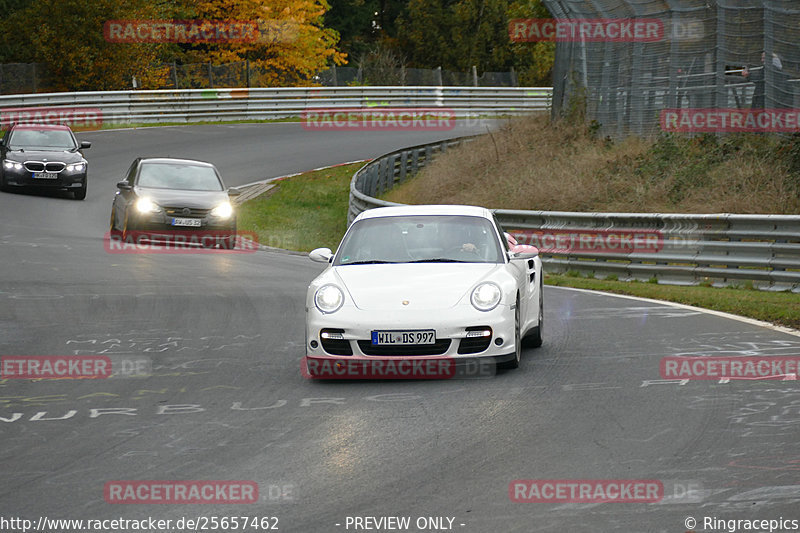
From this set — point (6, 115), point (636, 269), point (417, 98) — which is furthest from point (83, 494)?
point (417, 98)

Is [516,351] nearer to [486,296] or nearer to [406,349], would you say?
[486,296]

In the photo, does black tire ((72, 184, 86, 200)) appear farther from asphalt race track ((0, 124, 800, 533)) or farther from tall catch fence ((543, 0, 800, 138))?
asphalt race track ((0, 124, 800, 533))

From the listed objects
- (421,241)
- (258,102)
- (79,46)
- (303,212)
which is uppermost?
(79,46)

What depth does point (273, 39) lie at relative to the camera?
2228 inches

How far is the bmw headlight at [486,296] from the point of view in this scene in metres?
9.75

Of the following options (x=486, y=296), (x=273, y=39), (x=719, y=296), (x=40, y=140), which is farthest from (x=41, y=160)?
(x=273, y=39)

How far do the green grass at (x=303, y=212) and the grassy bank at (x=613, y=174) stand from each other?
193cm

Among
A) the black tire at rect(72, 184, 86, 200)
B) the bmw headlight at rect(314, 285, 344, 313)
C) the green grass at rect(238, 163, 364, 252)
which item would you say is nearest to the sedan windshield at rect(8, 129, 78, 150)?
the black tire at rect(72, 184, 86, 200)

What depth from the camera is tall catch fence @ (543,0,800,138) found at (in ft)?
76.0

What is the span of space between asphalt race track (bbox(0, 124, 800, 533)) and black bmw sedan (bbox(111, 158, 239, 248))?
275 inches

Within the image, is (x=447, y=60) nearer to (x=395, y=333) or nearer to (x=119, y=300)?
(x=119, y=300)

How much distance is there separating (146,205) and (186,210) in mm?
714

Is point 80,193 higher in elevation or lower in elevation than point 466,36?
lower

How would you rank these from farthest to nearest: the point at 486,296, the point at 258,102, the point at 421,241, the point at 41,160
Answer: the point at 258,102, the point at 41,160, the point at 421,241, the point at 486,296
